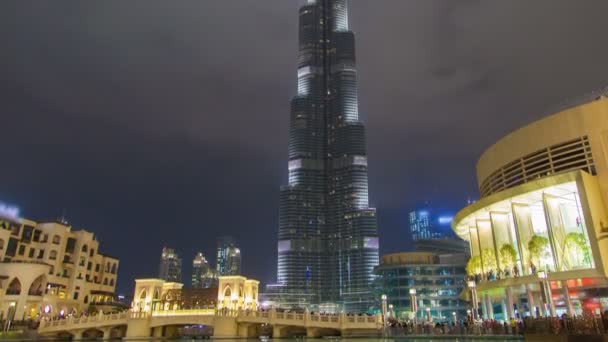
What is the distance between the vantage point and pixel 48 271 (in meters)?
67.4

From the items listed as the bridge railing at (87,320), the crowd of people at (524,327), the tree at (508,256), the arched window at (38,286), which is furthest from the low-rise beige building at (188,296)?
the tree at (508,256)

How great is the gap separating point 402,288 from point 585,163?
7647cm

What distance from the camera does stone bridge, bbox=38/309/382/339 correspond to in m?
46.2

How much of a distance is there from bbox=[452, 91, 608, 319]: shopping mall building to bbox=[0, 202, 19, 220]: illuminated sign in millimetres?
65865

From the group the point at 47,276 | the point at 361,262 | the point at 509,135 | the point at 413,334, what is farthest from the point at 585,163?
the point at 361,262

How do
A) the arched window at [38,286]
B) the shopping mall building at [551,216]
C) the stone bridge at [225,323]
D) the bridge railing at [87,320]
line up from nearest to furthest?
the shopping mall building at [551,216], the stone bridge at [225,323], the bridge railing at [87,320], the arched window at [38,286]

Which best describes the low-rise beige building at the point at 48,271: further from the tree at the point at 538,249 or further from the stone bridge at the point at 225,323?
the tree at the point at 538,249

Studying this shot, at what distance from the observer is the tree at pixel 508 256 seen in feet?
135

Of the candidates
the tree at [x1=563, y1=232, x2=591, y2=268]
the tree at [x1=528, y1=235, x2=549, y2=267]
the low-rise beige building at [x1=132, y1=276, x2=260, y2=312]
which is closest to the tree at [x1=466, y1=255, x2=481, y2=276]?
the tree at [x1=528, y1=235, x2=549, y2=267]

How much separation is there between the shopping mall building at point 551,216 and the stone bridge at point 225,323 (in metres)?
13.7

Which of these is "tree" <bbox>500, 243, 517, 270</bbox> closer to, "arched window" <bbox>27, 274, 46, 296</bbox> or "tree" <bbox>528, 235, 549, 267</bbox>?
"tree" <bbox>528, 235, 549, 267</bbox>

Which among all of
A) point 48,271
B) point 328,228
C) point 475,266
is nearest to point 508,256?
point 475,266

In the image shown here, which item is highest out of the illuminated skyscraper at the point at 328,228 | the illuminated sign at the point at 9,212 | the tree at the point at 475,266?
the illuminated skyscraper at the point at 328,228

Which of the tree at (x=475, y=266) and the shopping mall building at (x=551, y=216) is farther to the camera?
the tree at (x=475, y=266)
